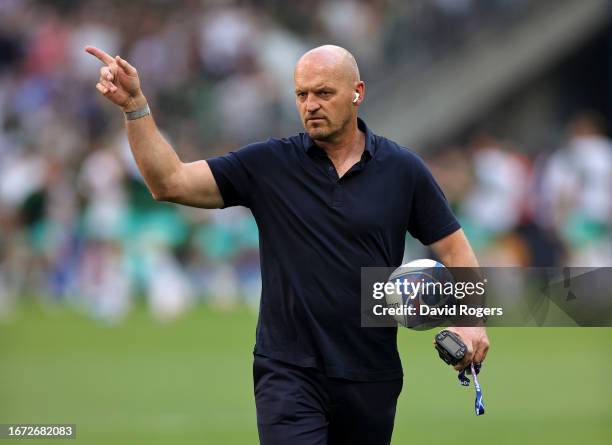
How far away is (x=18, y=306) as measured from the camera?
72.7 ft

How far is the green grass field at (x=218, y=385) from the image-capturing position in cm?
1203

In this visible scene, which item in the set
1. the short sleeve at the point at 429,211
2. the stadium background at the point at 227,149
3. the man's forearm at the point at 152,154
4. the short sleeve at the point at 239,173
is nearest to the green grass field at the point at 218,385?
the stadium background at the point at 227,149

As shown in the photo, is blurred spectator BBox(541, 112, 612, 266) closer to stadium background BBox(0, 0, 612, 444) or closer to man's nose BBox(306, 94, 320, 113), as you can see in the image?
stadium background BBox(0, 0, 612, 444)

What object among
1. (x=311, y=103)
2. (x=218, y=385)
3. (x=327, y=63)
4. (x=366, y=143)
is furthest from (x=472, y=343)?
(x=218, y=385)

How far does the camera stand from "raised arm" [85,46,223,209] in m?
6.36

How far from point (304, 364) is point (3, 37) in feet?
68.0

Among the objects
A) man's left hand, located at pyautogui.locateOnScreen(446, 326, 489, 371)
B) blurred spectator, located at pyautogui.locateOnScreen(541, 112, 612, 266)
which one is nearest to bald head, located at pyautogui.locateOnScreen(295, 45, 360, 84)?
man's left hand, located at pyautogui.locateOnScreen(446, 326, 489, 371)

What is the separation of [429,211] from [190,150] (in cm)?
1653

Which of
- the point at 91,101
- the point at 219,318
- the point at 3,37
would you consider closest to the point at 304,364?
the point at 219,318

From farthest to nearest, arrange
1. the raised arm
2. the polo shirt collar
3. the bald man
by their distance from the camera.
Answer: the polo shirt collar
the bald man
the raised arm

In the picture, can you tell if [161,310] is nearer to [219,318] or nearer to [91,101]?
[219,318]

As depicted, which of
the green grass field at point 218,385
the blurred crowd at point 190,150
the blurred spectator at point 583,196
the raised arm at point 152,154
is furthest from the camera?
the blurred crowd at point 190,150

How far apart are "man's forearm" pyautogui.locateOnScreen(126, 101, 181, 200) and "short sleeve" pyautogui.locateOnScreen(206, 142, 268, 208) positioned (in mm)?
262

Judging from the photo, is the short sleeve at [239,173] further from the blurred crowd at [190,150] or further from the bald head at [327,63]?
the blurred crowd at [190,150]
